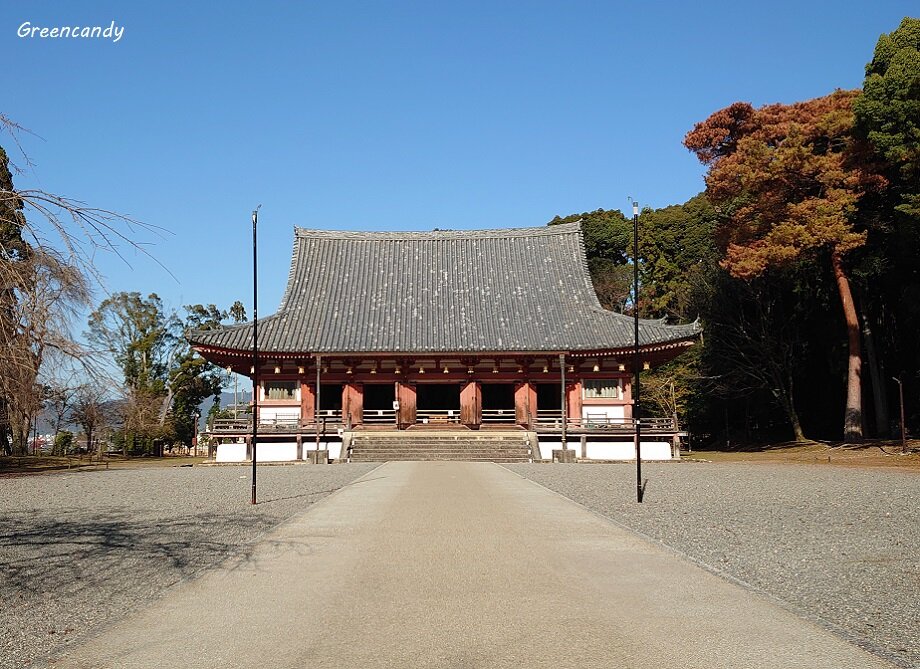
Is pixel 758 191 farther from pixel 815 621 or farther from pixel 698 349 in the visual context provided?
pixel 815 621

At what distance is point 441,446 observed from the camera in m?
27.8

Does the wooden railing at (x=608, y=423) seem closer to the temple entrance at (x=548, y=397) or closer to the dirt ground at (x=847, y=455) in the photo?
the temple entrance at (x=548, y=397)

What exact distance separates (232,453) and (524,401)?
1130cm

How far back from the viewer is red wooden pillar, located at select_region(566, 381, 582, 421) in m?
30.7

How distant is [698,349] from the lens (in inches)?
1585

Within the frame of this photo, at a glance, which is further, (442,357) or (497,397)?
(497,397)

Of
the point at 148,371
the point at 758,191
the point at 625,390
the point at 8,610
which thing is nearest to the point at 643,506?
the point at 8,610

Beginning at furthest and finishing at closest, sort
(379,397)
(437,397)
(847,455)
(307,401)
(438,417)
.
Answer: (437,397)
(379,397)
(438,417)
(307,401)
(847,455)

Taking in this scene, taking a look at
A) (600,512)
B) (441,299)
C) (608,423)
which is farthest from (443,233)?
(600,512)

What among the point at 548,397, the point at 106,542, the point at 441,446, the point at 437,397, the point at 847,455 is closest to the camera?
the point at 106,542

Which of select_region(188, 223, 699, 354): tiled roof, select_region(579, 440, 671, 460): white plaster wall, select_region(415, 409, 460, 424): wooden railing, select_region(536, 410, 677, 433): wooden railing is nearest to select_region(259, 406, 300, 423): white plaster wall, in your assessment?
select_region(188, 223, 699, 354): tiled roof

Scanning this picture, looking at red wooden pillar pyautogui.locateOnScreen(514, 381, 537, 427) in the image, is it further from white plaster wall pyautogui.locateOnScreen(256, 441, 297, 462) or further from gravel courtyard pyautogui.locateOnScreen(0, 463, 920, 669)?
gravel courtyard pyautogui.locateOnScreen(0, 463, 920, 669)

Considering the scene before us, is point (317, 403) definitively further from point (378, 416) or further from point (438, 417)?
point (438, 417)

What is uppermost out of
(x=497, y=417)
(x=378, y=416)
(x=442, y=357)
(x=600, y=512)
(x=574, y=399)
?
(x=442, y=357)
